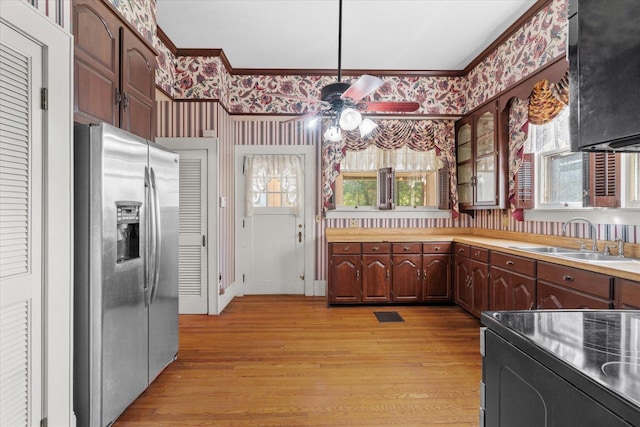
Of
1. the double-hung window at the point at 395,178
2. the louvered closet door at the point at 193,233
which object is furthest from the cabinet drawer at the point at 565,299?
the louvered closet door at the point at 193,233

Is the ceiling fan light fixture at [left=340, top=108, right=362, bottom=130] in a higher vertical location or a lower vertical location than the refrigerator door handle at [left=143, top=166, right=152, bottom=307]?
higher

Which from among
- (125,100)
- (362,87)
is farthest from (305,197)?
Answer: (125,100)

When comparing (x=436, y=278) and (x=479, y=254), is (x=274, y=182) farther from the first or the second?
(x=479, y=254)

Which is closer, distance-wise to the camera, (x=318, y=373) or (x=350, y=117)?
(x=350, y=117)

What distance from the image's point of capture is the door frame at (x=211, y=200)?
412cm

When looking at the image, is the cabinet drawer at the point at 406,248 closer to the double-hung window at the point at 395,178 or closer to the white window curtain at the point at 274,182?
the double-hung window at the point at 395,178

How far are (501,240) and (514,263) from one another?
102cm

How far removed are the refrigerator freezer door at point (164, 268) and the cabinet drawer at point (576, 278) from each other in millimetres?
2878

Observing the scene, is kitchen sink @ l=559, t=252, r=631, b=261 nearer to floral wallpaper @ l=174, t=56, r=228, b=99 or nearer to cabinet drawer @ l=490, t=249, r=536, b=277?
cabinet drawer @ l=490, t=249, r=536, b=277

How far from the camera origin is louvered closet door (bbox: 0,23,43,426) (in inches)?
58.7

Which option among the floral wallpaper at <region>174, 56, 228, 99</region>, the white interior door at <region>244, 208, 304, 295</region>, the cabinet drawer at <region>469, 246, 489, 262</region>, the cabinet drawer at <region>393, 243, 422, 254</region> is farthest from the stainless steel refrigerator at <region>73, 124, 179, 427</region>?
the cabinet drawer at <region>469, 246, 489, 262</region>

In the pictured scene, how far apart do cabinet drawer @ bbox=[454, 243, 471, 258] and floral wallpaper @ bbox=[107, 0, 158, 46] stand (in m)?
3.76

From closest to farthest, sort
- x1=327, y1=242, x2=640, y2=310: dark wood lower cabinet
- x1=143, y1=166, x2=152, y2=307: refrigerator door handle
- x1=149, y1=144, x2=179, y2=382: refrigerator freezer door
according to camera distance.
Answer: x1=143, y1=166, x2=152, y2=307: refrigerator door handle, x1=149, y1=144, x2=179, y2=382: refrigerator freezer door, x1=327, y1=242, x2=640, y2=310: dark wood lower cabinet

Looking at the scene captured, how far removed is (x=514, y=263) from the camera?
307 cm
